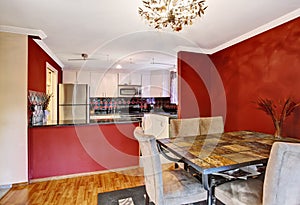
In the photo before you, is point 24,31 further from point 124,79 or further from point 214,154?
point 124,79

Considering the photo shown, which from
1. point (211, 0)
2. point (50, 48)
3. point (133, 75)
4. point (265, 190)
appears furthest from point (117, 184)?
point (133, 75)

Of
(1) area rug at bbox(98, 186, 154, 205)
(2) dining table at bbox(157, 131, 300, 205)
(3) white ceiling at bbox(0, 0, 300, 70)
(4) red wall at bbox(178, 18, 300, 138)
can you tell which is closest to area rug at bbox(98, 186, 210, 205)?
(1) area rug at bbox(98, 186, 154, 205)

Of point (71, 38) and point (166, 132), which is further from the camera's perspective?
point (166, 132)

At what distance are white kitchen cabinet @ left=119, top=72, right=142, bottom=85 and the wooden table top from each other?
4301mm

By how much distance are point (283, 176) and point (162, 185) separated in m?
0.83

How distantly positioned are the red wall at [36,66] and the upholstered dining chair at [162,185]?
7.48 feet

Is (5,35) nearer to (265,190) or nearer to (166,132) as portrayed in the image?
(166,132)

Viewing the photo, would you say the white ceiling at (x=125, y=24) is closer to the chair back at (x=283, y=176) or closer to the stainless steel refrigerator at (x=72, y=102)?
the stainless steel refrigerator at (x=72, y=102)

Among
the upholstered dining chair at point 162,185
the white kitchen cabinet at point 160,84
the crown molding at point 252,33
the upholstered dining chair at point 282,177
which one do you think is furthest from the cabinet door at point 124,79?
the upholstered dining chair at point 282,177

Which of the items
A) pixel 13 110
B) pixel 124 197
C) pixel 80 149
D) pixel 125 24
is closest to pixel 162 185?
pixel 124 197

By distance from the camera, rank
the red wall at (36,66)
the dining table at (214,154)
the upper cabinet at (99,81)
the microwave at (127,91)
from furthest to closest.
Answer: the microwave at (127,91), the upper cabinet at (99,81), the red wall at (36,66), the dining table at (214,154)

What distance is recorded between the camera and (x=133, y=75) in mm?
6234

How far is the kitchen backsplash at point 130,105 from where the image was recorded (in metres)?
6.40

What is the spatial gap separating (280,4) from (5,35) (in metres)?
3.62
